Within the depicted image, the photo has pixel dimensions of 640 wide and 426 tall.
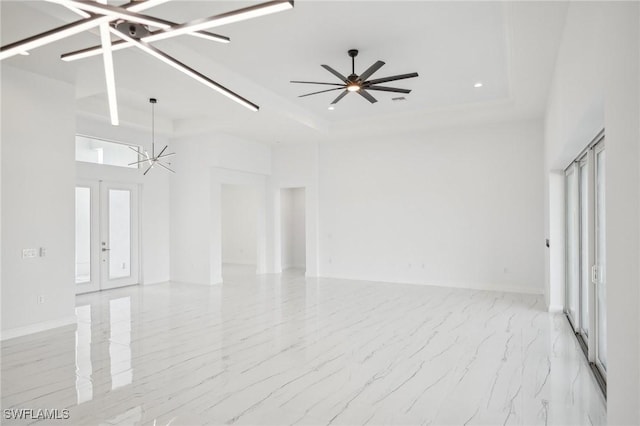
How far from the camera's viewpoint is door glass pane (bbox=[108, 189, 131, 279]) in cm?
816

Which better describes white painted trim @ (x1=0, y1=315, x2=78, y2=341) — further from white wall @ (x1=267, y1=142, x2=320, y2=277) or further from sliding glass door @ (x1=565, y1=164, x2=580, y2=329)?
sliding glass door @ (x1=565, y1=164, x2=580, y2=329)

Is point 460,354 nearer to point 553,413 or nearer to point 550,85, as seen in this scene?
point 553,413

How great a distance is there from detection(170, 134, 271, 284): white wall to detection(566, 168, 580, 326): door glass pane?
256 inches

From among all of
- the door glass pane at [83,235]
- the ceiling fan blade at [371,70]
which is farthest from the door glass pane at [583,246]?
the door glass pane at [83,235]

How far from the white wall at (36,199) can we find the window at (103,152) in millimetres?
2211

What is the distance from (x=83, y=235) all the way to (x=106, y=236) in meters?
0.44

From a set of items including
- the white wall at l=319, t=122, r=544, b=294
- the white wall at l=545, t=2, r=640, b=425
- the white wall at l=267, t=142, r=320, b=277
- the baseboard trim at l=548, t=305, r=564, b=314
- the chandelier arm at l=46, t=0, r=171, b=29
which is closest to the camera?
the chandelier arm at l=46, t=0, r=171, b=29

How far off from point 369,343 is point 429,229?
14.4 ft

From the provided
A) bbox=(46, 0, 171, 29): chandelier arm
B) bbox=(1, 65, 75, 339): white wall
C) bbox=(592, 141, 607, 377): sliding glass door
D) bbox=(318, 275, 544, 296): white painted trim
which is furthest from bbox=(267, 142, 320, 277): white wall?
bbox=(46, 0, 171, 29): chandelier arm

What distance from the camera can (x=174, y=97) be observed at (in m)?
5.95

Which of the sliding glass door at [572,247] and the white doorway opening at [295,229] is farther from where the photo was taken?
the white doorway opening at [295,229]

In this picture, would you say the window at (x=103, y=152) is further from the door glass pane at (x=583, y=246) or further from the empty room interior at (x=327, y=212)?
the door glass pane at (x=583, y=246)

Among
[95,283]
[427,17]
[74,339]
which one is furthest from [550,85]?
[95,283]

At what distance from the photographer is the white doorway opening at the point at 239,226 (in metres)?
12.2
